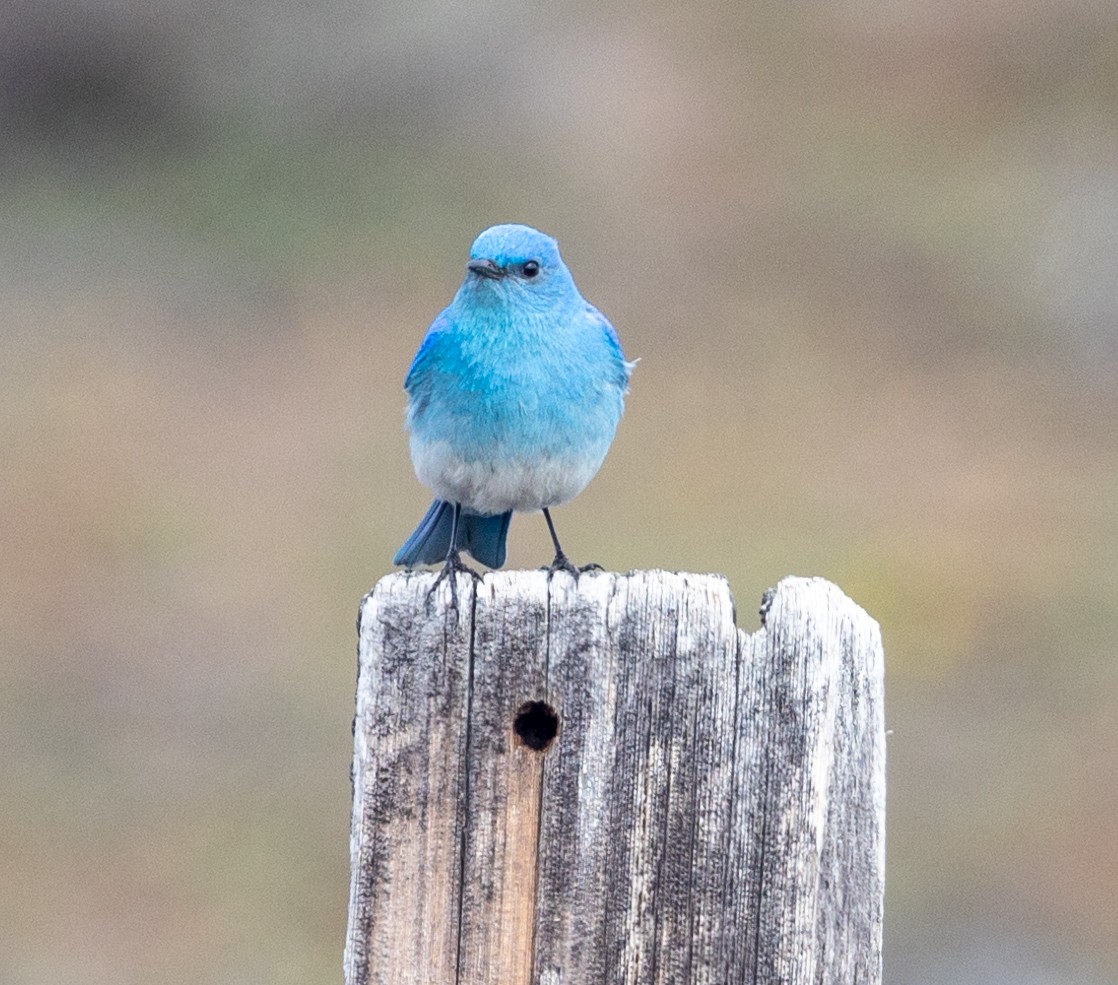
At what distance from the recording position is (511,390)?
541cm

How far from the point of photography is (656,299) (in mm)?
13961

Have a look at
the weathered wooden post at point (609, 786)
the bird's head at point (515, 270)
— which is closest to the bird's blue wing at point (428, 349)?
the bird's head at point (515, 270)

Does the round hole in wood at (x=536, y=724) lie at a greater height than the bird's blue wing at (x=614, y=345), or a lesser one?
lesser

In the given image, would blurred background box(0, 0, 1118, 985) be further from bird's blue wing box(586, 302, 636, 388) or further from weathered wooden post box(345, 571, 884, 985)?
weathered wooden post box(345, 571, 884, 985)

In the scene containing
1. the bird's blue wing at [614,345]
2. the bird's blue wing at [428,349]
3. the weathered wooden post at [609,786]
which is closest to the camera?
the weathered wooden post at [609,786]

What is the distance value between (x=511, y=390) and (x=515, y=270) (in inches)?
15.7

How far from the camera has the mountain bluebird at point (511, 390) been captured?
541cm

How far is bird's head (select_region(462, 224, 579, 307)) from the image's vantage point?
5.50m

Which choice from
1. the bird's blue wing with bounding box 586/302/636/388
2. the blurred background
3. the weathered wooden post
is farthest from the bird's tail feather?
the weathered wooden post

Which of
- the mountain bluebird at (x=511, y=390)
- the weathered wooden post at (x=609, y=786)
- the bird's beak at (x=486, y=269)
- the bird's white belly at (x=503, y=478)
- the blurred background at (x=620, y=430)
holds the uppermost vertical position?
the blurred background at (x=620, y=430)

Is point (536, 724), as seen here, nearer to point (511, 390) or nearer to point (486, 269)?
point (511, 390)

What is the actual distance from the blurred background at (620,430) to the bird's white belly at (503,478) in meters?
2.49

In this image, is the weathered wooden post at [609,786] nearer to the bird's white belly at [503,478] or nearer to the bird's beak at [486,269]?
the bird's white belly at [503,478]

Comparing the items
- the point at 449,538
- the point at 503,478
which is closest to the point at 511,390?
the point at 503,478
